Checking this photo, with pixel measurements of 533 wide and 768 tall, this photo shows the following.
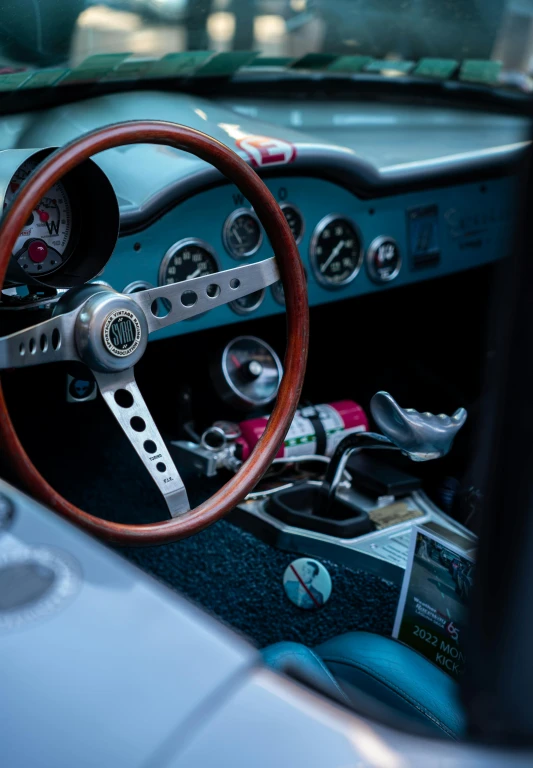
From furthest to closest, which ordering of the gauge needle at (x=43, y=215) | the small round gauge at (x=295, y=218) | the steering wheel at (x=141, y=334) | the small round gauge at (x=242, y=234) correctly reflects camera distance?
the small round gauge at (x=295, y=218), the small round gauge at (x=242, y=234), the gauge needle at (x=43, y=215), the steering wheel at (x=141, y=334)

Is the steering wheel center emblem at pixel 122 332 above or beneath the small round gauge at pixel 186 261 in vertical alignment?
above

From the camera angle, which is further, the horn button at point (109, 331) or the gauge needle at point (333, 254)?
the gauge needle at point (333, 254)

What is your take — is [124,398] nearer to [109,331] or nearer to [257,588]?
[109,331]

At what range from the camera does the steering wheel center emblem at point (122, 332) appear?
44.1 inches

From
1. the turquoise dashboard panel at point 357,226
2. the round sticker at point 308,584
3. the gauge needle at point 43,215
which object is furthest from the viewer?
the turquoise dashboard panel at point 357,226

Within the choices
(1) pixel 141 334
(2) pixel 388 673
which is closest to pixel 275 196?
(1) pixel 141 334

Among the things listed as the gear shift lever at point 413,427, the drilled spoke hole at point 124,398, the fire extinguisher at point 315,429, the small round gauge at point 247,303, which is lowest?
the fire extinguisher at point 315,429

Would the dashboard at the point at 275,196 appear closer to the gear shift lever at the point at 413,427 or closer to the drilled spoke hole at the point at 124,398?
the drilled spoke hole at the point at 124,398

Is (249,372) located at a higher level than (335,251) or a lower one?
lower

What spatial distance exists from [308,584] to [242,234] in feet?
2.66

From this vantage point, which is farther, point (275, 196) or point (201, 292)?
point (275, 196)

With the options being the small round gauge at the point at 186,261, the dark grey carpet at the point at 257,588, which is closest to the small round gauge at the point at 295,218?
the small round gauge at the point at 186,261

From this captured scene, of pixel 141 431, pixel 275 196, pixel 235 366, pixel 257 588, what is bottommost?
pixel 257 588

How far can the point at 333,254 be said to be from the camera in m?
2.19
